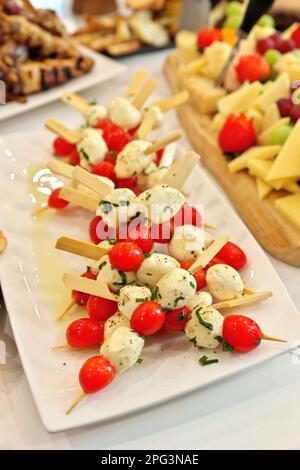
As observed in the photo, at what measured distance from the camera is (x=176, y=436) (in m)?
1.13

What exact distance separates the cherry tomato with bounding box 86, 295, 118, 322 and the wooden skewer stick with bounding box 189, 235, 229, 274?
0.72 feet

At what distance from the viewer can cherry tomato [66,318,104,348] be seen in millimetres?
1193

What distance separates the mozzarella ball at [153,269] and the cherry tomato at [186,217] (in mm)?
236

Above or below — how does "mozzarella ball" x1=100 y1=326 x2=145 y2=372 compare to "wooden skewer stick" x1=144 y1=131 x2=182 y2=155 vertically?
below

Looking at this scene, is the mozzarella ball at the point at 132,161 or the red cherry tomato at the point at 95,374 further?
the mozzarella ball at the point at 132,161

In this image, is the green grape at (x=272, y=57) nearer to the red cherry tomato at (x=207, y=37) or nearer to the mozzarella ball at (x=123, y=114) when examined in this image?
the red cherry tomato at (x=207, y=37)

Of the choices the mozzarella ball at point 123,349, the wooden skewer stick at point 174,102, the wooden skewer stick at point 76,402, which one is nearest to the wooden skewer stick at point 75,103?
the wooden skewer stick at point 174,102

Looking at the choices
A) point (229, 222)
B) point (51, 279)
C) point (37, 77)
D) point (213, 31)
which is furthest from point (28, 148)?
point (213, 31)

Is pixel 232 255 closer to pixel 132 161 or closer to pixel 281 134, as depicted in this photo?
pixel 132 161

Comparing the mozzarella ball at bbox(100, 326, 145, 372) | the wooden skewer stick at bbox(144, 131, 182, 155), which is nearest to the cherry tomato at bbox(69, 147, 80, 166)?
the wooden skewer stick at bbox(144, 131, 182, 155)

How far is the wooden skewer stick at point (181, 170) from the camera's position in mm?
1446

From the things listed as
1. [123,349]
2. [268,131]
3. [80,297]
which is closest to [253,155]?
[268,131]

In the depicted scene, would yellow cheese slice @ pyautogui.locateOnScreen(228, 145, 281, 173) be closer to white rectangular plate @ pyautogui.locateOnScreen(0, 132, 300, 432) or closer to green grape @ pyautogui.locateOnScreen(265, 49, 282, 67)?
white rectangular plate @ pyautogui.locateOnScreen(0, 132, 300, 432)

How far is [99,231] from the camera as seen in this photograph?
4.98ft
